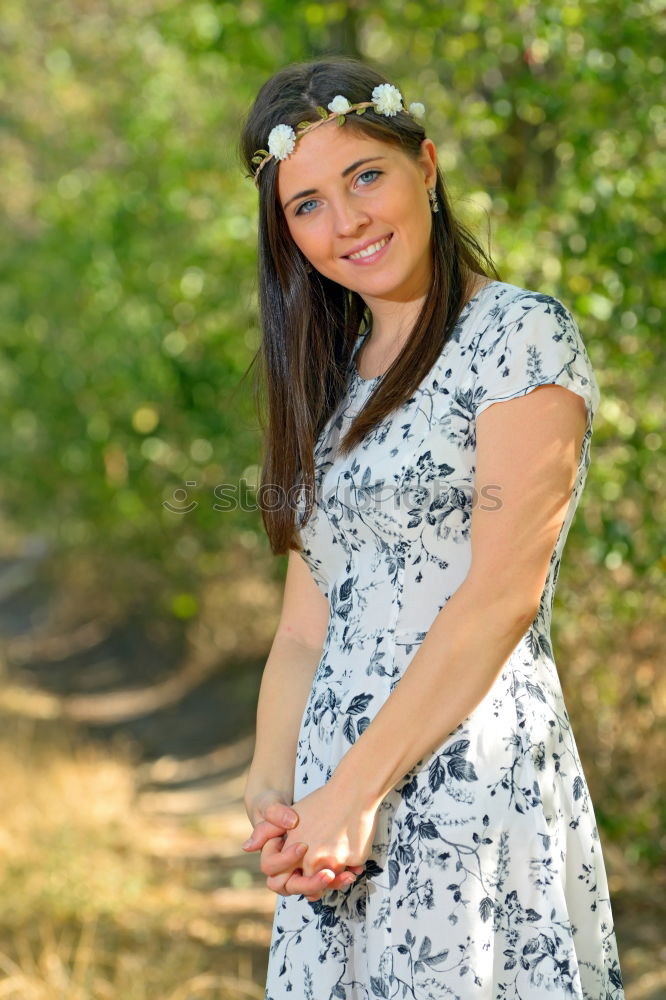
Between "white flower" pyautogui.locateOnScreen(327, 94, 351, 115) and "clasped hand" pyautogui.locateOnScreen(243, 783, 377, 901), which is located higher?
"white flower" pyautogui.locateOnScreen(327, 94, 351, 115)

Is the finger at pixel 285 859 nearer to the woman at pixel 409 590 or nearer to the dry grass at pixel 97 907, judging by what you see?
the woman at pixel 409 590

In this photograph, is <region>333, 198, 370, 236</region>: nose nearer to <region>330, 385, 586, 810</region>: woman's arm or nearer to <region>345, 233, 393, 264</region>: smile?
<region>345, 233, 393, 264</region>: smile

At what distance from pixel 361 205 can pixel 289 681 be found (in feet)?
2.58

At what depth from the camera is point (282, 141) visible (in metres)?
1.88

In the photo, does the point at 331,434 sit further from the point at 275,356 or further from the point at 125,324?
the point at 125,324

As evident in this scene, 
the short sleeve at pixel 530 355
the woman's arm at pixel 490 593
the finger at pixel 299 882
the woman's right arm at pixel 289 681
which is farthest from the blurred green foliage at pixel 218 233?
the finger at pixel 299 882

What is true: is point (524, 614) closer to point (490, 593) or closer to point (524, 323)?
point (490, 593)

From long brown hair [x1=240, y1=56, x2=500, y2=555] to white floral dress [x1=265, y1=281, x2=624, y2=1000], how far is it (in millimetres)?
46

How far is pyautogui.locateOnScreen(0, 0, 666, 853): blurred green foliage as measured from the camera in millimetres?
3262

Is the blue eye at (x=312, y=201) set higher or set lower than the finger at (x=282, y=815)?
higher

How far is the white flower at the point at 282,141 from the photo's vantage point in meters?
1.88

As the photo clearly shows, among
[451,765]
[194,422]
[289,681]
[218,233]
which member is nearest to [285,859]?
[451,765]

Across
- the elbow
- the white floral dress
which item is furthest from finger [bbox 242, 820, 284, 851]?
the elbow

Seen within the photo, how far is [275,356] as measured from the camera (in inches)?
82.0
